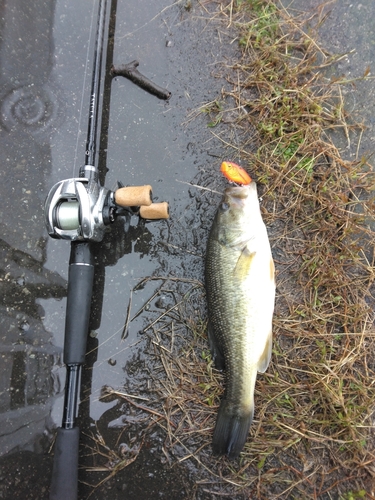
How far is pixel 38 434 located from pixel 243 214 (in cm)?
204

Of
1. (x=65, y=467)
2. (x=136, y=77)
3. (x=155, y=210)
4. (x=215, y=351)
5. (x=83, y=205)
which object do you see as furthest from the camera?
(x=136, y=77)

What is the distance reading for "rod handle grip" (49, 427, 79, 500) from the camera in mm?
1953

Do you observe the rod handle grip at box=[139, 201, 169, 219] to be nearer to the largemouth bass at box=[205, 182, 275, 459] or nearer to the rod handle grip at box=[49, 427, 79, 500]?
the largemouth bass at box=[205, 182, 275, 459]

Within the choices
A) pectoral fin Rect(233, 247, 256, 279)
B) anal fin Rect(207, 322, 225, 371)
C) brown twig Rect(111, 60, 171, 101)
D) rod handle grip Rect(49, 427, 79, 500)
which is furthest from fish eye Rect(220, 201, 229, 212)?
rod handle grip Rect(49, 427, 79, 500)

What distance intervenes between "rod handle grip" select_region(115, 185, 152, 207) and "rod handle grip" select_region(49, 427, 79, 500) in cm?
138

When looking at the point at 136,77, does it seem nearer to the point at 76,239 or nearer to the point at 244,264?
the point at 76,239

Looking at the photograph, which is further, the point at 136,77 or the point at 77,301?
the point at 136,77

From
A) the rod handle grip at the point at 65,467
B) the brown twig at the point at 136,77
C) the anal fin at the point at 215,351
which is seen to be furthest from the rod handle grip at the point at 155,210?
the rod handle grip at the point at 65,467

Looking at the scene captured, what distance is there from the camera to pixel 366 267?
7.85 feet

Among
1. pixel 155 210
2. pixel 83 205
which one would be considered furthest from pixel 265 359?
pixel 83 205

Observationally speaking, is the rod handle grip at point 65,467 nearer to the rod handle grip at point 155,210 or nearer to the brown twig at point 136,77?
the rod handle grip at point 155,210

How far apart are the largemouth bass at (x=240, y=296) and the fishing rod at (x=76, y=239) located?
1.40 ft

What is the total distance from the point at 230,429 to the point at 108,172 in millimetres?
1945

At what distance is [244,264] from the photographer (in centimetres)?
206
